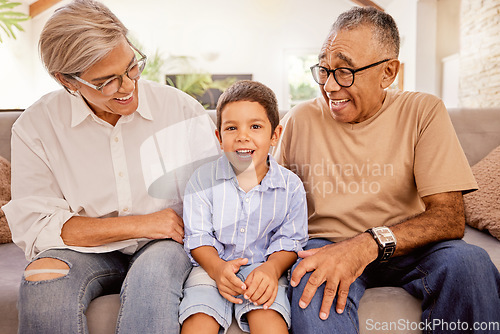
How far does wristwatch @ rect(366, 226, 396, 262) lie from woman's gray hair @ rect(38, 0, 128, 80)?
36.2 inches

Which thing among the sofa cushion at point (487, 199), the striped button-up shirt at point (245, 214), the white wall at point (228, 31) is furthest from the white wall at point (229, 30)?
the striped button-up shirt at point (245, 214)

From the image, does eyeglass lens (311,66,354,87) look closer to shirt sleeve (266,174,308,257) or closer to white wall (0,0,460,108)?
shirt sleeve (266,174,308,257)

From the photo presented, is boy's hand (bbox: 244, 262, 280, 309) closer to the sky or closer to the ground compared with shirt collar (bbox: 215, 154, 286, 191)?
closer to the ground

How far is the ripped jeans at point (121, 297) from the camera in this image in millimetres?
1066

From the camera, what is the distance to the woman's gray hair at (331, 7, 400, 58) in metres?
1.37

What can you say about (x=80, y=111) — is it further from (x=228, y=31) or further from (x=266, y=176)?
(x=228, y=31)

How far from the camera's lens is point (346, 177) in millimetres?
1405

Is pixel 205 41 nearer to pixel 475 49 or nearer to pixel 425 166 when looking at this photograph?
pixel 475 49

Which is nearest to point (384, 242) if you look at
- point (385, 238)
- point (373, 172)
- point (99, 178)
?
point (385, 238)

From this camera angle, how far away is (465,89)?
612 cm

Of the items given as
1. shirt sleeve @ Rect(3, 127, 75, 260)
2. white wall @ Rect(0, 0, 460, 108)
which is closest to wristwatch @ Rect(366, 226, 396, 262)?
shirt sleeve @ Rect(3, 127, 75, 260)

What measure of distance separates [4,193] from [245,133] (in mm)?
1101

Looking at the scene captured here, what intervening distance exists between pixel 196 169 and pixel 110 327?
0.53 meters

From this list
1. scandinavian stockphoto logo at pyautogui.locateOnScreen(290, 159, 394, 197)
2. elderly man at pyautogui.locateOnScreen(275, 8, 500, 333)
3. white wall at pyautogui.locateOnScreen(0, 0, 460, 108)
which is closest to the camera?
elderly man at pyautogui.locateOnScreen(275, 8, 500, 333)
